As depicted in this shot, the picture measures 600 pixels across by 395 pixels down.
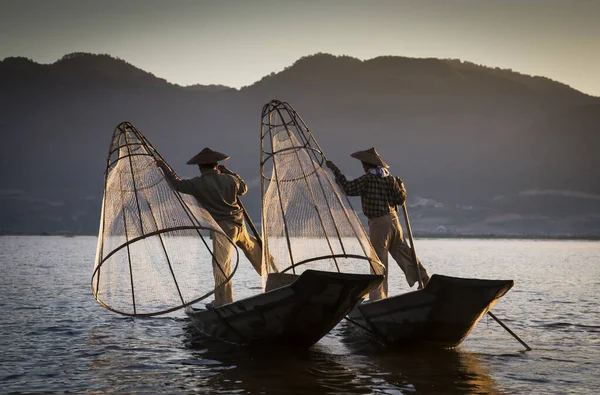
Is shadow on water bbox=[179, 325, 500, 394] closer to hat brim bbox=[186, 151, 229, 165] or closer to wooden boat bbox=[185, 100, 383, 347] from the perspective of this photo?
wooden boat bbox=[185, 100, 383, 347]

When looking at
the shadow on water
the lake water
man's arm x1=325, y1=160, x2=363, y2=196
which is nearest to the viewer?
the shadow on water

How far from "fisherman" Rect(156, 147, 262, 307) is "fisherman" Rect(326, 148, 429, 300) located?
160 centimetres

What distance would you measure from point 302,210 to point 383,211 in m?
1.90

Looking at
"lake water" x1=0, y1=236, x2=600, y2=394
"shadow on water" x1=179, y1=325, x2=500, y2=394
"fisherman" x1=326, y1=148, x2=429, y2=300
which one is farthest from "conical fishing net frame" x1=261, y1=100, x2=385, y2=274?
"shadow on water" x1=179, y1=325, x2=500, y2=394

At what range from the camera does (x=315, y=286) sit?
880 centimetres

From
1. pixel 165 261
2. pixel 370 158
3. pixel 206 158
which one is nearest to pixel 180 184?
pixel 206 158

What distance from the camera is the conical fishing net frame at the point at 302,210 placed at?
12039 millimetres

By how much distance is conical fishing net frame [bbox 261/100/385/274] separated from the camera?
1204 cm

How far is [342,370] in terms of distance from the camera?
9.12 m

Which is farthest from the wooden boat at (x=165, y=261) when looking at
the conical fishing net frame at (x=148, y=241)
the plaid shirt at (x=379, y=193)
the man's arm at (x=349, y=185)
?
the man's arm at (x=349, y=185)

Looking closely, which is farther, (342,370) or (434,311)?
(434,311)

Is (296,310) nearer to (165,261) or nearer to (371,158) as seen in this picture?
(371,158)

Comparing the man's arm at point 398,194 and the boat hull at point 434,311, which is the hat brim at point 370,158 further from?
the boat hull at point 434,311

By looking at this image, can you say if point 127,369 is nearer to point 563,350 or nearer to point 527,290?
point 563,350
